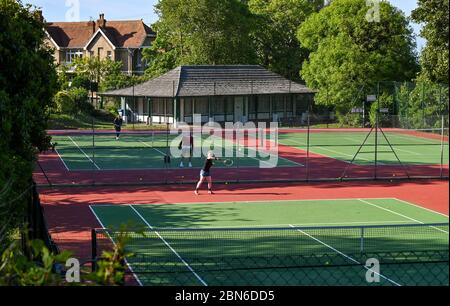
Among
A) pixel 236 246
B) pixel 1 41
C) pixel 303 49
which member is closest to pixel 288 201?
pixel 236 246

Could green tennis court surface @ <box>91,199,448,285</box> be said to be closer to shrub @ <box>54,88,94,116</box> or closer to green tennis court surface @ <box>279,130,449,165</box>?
green tennis court surface @ <box>279,130,449,165</box>

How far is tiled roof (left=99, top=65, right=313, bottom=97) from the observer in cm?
5684

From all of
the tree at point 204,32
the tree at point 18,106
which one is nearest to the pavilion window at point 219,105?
the tree at point 204,32

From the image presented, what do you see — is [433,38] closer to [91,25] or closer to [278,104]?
[278,104]

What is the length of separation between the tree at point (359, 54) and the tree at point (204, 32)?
7.63 metres

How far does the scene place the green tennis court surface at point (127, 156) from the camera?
112 feet

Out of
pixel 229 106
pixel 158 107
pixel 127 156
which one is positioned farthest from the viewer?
pixel 229 106

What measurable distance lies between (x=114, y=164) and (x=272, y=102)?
2955cm

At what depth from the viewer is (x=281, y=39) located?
225ft

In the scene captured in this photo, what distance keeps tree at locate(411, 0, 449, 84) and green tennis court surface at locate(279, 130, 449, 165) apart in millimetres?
4210

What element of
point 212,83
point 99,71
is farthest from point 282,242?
point 99,71

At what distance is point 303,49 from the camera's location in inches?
2675

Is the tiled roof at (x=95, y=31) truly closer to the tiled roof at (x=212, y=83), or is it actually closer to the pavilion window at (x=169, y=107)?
the tiled roof at (x=212, y=83)

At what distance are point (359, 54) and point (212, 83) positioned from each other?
11.2 metres
